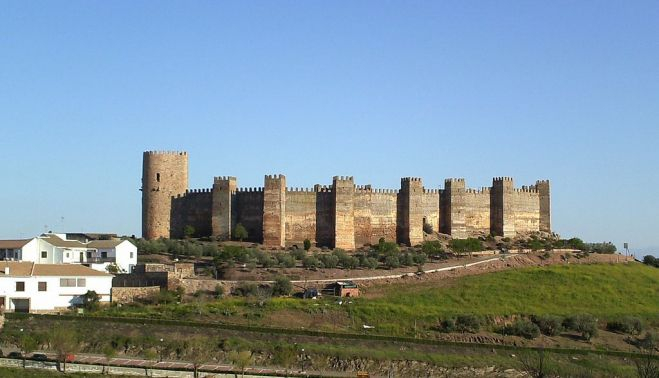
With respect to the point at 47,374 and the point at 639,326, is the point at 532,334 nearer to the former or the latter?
the point at 639,326

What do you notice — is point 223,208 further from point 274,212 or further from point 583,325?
point 583,325

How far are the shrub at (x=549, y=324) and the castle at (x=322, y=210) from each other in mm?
17275

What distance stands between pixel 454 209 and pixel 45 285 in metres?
29.4

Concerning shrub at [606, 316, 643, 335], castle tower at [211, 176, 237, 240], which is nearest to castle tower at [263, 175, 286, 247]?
castle tower at [211, 176, 237, 240]

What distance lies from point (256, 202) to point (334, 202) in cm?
460

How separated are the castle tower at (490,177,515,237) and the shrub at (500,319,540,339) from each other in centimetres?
2083

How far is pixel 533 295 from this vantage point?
52844 millimetres

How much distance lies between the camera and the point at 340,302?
47875 mm

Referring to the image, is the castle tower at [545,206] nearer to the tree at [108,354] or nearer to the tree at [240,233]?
the tree at [240,233]

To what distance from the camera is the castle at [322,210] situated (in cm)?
6266

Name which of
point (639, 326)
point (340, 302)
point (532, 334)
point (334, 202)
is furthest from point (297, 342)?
point (334, 202)

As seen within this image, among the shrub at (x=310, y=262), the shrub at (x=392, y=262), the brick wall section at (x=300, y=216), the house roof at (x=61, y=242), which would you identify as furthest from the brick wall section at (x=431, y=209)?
the house roof at (x=61, y=242)

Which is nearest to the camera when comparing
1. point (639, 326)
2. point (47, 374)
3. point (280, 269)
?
point (47, 374)

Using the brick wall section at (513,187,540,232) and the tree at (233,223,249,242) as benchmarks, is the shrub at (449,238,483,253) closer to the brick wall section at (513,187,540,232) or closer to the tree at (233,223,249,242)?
the brick wall section at (513,187,540,232)
